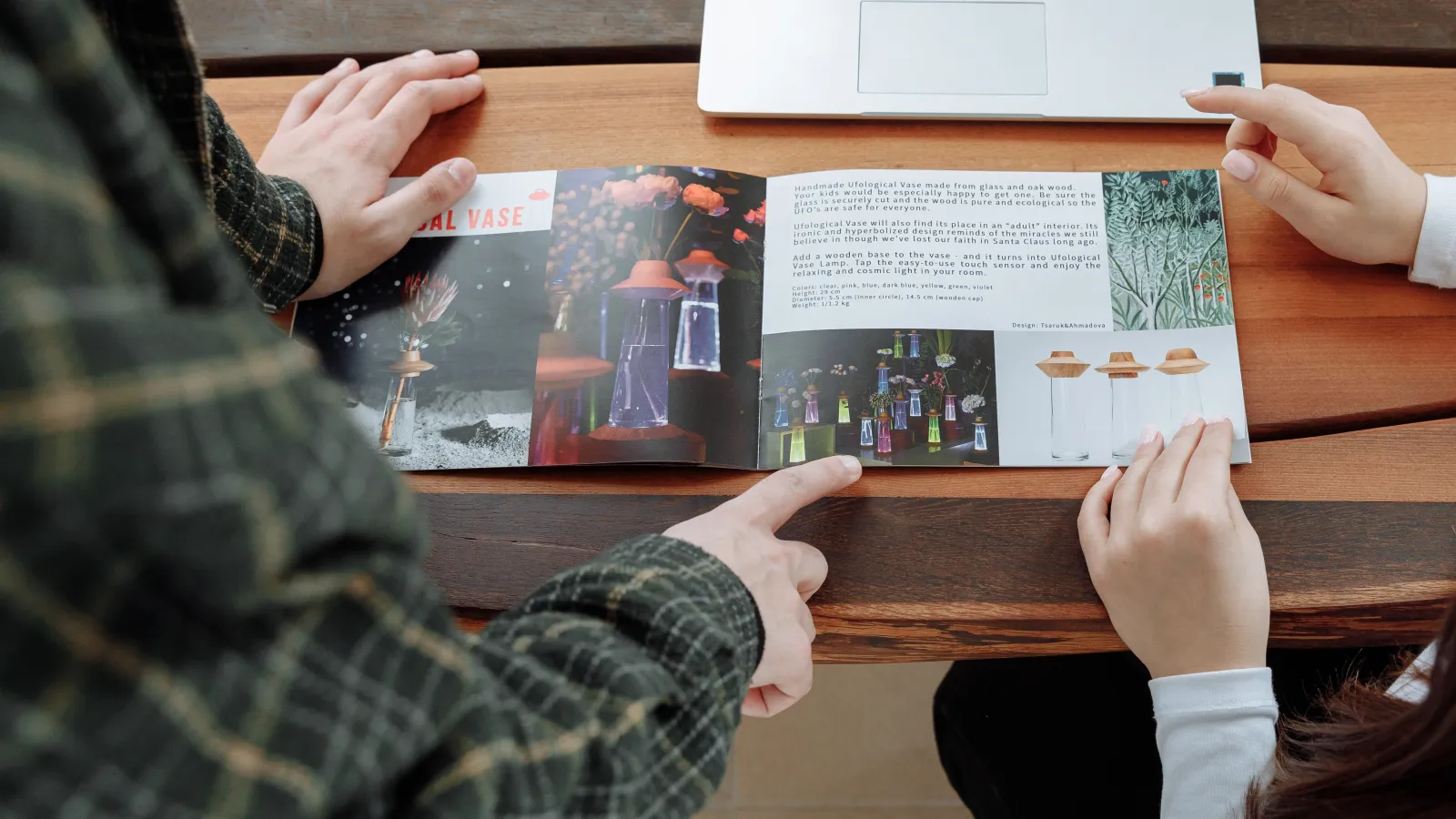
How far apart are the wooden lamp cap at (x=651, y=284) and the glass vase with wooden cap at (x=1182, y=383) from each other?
0.34 metres

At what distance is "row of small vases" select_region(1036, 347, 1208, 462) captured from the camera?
0.58 metres

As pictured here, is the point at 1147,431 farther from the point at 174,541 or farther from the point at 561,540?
the point at 174,541

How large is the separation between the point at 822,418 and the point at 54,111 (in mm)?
465

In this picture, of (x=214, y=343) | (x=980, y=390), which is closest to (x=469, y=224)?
(x=980, y=390)

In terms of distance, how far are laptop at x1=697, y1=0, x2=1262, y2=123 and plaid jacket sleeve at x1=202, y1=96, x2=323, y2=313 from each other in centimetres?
31

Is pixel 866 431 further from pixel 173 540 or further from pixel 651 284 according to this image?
pixel 173 540

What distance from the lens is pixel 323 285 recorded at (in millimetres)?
643

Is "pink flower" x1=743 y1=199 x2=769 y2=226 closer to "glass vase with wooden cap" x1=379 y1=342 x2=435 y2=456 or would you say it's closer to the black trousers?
"glass vase with wooden cap" x1=379 y1=342 x2=435 y2=456

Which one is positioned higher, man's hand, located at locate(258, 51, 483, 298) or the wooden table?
man's hand, located at locate(258, 51, 483, 298)

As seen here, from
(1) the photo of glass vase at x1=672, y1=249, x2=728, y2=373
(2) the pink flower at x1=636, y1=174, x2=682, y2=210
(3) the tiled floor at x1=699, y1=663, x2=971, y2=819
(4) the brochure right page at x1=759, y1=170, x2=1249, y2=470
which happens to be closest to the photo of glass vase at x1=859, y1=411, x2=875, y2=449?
(4) the brochure right page at x1=759, y1=170, x2=1249, y2=470

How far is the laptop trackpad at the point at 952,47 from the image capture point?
70 cm

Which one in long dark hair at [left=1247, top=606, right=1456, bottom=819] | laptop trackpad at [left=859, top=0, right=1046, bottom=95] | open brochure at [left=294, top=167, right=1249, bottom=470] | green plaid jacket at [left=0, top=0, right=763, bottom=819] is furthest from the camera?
laptop trackpad at [left=859, top=0, right=1046, bottom=95]

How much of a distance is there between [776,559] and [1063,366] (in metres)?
0.25

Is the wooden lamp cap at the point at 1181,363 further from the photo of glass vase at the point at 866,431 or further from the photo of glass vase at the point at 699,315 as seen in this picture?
the photo of glass vase at the point at 699,315
